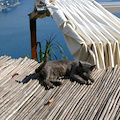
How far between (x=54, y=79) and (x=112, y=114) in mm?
Answer: 667

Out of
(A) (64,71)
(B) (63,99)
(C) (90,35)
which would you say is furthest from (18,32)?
(B) (63,99)

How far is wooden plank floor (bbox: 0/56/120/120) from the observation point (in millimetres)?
1464

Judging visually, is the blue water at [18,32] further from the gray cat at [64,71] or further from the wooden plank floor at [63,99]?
the wooden plank floor at [63,99]

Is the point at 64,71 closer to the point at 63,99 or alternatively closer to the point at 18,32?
the point at 63,99

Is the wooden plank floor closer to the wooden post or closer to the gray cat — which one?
the gray cat

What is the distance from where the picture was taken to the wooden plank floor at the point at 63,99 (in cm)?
146

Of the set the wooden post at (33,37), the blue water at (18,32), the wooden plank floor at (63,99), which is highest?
the wooden plank floor at (63,99)

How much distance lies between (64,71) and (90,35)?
80cm

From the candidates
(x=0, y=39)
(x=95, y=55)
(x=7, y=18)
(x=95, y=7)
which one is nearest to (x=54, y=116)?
(x=95, y=55)

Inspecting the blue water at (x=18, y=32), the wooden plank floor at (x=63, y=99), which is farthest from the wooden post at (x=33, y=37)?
the blue water at (x=18, y=32)

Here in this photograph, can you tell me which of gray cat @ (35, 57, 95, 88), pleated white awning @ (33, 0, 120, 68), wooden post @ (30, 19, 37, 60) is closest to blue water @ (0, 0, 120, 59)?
wooden post @ (30, 19, 37, 60)

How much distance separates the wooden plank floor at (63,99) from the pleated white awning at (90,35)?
0.40 m

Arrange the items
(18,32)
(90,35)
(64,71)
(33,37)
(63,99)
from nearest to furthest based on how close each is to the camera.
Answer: (63,99), (64,71), (90,35), (33,37), (18,32)

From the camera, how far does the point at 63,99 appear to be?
64.4 inches
